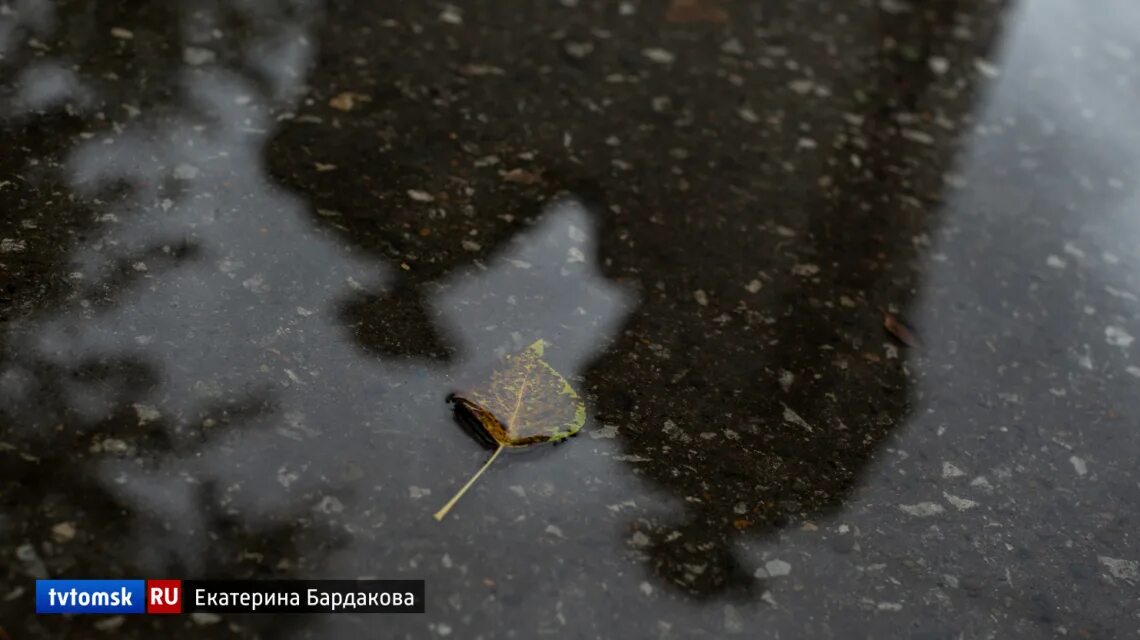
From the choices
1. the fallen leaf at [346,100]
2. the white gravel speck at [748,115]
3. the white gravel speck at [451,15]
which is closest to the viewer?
the fallen leaf at [346,100]

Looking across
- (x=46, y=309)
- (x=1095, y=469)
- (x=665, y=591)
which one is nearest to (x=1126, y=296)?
(x=1095, y=469)

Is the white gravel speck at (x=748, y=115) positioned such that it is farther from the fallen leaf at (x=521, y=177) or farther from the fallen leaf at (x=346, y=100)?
the fallen leaf at (x=346, y=100)

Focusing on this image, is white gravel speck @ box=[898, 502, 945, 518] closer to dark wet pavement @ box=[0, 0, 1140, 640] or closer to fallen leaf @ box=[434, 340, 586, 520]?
dark wet pavement @ box=[0, 0, 1140, 640]

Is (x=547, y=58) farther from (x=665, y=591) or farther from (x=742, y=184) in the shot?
(x=665, y=591)

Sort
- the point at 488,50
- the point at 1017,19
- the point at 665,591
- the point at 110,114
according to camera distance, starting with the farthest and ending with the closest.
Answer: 1. the point at 1017,19
2. the point at 488,50
3. the point at 110,114
4. the point at 665,591

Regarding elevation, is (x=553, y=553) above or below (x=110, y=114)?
below

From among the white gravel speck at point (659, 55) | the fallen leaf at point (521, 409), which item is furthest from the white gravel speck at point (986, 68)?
the fallen leaf at point (521, 409)

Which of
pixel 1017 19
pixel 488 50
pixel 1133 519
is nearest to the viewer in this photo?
pixel 1133 519

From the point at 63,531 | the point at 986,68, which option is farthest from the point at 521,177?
the point at 986,68
